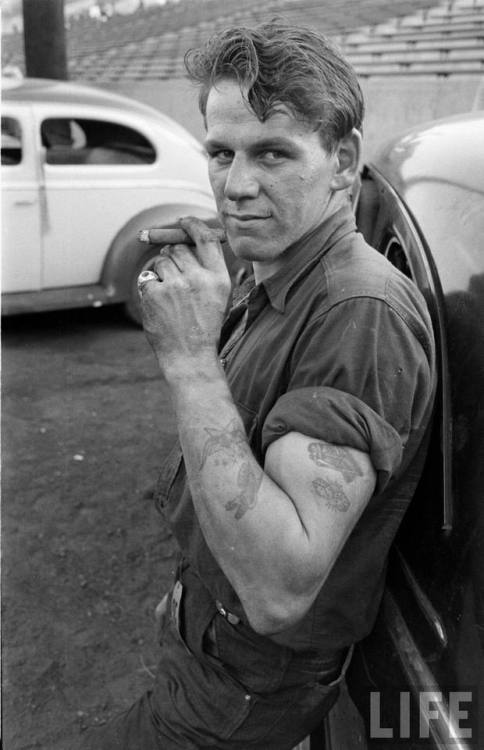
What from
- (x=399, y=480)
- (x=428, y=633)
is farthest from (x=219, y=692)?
Result: (x=399, y=480)

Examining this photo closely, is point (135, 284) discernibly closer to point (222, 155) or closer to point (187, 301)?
point (222, 155)


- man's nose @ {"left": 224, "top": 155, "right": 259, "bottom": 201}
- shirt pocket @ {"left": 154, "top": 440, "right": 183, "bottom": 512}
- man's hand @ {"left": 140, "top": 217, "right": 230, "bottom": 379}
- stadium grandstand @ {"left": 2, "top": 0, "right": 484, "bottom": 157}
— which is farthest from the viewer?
stadium grandstand @ {"left": 2, "top": 0, "right": 484, "bottom": 157}

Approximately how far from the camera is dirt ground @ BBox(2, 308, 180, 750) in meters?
2.78

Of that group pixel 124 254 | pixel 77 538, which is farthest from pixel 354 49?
pixel 77 538

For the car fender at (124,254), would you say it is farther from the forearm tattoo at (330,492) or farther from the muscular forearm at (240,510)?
the forearm tattoo at (330,492)

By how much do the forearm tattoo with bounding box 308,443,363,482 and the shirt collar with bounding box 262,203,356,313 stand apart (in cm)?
40

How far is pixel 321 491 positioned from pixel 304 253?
549mm

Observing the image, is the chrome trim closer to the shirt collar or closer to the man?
the man

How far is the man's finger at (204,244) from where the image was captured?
1.39 m

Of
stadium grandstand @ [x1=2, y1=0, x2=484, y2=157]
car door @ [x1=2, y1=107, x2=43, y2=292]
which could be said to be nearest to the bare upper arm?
stadium grandstand @ [x1=2, y1=0, x2=484, y2=157]

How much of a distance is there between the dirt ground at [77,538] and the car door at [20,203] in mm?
700

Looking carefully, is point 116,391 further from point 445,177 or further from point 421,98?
point 421,98

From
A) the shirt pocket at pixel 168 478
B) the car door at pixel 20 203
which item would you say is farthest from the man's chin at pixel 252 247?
the car door at pixel 20 203

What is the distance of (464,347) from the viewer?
143 cm
